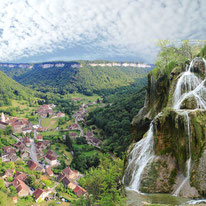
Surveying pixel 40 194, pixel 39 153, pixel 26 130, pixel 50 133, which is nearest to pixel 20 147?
pixel 39 153

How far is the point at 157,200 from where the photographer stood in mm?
11617

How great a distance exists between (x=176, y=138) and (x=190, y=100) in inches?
172

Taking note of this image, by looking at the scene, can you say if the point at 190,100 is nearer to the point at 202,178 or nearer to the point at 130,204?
the point at 202,178

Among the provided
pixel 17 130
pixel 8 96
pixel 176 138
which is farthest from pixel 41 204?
pixel 8 96

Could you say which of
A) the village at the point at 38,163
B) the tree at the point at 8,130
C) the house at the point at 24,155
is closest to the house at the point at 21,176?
the village at the point at 38,163

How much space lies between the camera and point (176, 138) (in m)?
13.6

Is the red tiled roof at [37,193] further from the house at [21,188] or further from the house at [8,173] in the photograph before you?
the house at [8,173]

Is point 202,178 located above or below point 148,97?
below

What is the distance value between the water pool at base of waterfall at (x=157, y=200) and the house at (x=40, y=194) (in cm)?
3184

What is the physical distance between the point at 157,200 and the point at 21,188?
121 feet

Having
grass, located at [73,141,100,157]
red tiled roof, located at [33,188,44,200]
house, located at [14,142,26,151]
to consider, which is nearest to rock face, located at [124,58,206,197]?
red tiled roof, located at [33,188,44,200]

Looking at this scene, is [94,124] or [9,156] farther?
[94,124]

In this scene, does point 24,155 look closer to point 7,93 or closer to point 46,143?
point 46,143

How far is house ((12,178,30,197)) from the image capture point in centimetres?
3888
